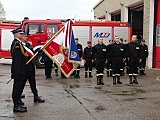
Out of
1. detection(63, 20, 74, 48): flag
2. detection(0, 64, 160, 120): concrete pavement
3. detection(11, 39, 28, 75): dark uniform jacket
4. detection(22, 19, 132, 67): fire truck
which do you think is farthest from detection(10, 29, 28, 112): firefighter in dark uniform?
detection(22, 19, 132, 67): fire truck

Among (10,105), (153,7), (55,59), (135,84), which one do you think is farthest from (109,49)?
(153,7)

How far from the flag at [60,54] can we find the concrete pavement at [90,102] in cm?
74

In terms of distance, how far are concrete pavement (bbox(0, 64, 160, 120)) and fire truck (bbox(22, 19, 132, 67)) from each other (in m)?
7.15

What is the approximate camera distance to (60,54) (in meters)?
10.7

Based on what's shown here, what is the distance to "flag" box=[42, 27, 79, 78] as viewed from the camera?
10336mm

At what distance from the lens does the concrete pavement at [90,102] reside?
715 cm

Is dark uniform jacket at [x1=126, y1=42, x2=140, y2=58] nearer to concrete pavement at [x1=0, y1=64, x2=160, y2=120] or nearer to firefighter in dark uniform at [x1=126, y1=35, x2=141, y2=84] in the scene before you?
firefighter in dark uniform at [x1=126, y1=35, x2=141, y2=84]

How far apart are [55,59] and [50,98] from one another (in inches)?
69.6

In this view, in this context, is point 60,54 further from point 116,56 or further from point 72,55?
point 116,56

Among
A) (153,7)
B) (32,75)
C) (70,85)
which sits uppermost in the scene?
(153,7)

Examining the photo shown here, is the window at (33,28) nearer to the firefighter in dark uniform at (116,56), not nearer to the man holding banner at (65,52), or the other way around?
the firefighter in dark uniform at (116,56)

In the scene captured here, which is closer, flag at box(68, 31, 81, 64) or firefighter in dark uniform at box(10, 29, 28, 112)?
firefighter in dark uniform at box(10, 29, 28, 112)

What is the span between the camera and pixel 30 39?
749 inches

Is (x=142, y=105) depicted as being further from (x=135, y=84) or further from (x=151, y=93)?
(x=135, y=84)
